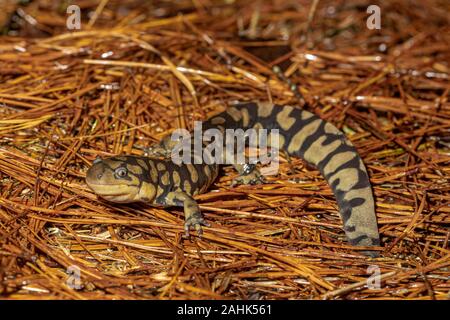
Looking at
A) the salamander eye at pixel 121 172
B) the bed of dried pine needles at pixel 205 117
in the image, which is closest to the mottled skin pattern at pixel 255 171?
the salamander eye at pixel 121 172

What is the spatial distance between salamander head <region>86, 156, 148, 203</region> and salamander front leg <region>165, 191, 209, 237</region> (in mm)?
281

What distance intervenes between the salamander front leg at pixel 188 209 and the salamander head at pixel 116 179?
0.92 feet

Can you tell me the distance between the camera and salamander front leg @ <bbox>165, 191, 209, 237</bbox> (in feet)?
11.4

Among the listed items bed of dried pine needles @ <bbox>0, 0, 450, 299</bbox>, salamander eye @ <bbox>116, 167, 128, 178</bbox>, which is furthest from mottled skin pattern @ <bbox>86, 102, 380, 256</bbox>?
bed of dried pine needles @ <bbox>0, 0, 450, 299</bbox>

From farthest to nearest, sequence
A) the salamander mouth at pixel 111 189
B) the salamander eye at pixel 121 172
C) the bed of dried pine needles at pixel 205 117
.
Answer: the salamander eye at pixel 121 172, the salamander mouth at pixel 111 189, the bed of dried pine needles at pixel 205 117

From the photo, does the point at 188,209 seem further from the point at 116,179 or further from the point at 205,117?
the point at 205,117

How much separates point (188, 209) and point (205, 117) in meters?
1.19

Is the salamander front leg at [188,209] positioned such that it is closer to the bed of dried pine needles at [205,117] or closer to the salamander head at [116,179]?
the bed of dried pine needles at [205,117]

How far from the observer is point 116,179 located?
11.3ft

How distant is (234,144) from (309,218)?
1.10 metres

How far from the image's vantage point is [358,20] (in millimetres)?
6066

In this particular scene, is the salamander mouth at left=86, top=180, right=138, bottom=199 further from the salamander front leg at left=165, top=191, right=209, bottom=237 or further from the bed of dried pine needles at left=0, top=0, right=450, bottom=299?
the salamander front leg at left=165, top=191, right=209, bottom=237

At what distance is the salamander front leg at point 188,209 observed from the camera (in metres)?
3.48
